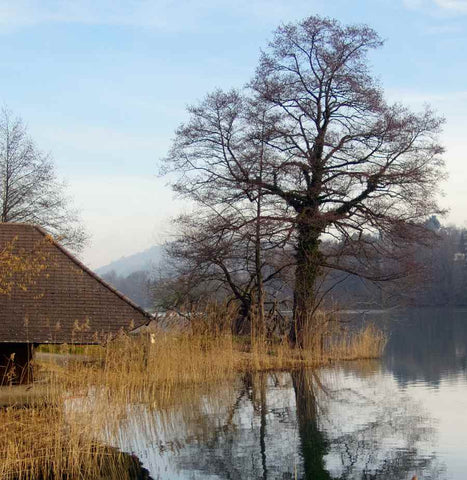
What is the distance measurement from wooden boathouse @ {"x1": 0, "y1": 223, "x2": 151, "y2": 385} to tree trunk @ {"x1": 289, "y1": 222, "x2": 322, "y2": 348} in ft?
24.2

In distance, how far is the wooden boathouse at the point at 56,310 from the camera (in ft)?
45.3

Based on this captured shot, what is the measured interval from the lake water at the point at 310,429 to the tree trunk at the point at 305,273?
11.0ft

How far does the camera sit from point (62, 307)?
47.4 ft

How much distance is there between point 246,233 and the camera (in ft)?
69.8

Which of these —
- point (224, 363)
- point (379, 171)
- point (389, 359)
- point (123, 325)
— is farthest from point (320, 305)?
point (123, 325)

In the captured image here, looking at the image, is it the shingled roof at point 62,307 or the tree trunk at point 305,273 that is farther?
the tree trunk at point 305,273

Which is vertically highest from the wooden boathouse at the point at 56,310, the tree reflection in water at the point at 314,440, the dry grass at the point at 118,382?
the wooden boathouse at the point at 56,310

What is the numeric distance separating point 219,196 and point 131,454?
12.7 metres

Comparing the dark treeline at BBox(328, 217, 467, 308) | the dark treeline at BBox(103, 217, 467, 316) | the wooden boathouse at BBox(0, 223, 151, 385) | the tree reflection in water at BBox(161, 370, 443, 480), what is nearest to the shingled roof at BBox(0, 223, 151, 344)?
the wooden boathouse at BBox(0, 223, 151, 385)

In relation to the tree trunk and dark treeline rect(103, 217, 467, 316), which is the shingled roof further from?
the tree trunk

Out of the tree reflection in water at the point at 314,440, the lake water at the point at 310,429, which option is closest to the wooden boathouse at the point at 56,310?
the lake water at the point at 310,429

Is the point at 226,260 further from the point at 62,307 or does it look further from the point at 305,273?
the point at 62,307

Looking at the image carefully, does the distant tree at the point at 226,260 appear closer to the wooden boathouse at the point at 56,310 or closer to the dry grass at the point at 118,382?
the dry grass at the point at 118,382

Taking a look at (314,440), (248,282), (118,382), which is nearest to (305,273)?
(248,282)
